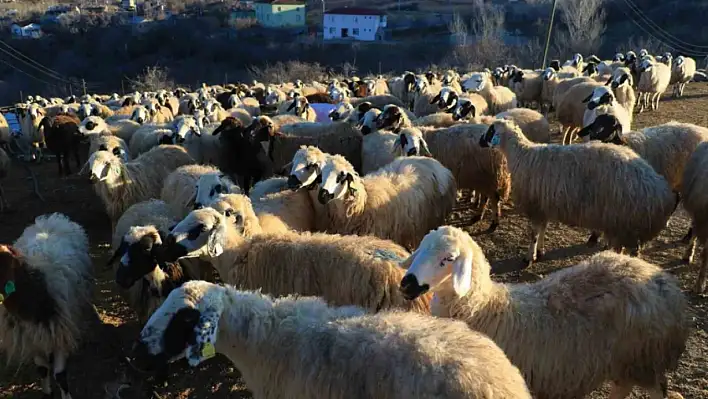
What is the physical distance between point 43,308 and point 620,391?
496 centimetres

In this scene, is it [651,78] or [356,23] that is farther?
[356,23]

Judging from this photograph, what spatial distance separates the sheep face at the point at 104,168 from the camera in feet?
24.2

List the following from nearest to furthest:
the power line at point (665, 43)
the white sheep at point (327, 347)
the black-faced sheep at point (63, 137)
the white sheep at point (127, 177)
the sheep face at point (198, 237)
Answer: the white sheep at point (327, 347) → the sheep face at point (198, 237) → the white sheep at point (127, 177) → the black-faced sheep at point (63, 137) → the power line at point (665, 43)

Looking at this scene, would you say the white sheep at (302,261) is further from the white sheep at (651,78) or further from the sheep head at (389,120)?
the white sheep at (651,78)

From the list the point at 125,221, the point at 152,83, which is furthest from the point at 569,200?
the point at 152,83

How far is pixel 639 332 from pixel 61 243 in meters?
5.51

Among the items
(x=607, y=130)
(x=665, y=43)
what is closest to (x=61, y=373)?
(x=607, y=130)

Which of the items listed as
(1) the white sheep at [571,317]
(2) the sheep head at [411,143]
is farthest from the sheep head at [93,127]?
(1) the white sheep at [571,317]

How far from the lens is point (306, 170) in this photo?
617 cm

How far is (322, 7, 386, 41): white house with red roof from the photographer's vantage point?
61156 mm

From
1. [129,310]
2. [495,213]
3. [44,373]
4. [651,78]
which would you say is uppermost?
[651,78]

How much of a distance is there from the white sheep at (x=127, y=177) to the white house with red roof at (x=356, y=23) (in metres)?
54.9

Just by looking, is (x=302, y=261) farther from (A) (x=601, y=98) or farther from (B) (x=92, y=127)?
(B) (x=92, y=127)

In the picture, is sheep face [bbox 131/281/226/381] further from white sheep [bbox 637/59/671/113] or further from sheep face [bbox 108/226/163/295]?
white sheep [bbox 637/59/671/113]
